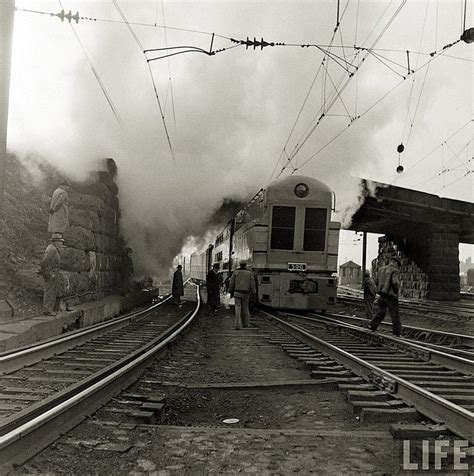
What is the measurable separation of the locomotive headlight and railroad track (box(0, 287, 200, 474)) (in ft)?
21.9

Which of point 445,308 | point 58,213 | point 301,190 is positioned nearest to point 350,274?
point 445,308

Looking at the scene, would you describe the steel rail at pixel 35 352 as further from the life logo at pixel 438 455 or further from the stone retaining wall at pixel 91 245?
the life logo at pixel 438 455

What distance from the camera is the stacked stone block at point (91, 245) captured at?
12.2 metres

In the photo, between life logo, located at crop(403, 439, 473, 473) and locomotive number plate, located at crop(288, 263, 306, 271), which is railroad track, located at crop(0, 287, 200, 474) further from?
locomotive number plate, located at crop(288, 263, 306, 271)

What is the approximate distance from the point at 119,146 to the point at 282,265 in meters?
8.71

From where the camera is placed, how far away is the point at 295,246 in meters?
14.8

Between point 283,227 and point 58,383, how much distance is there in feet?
32.8

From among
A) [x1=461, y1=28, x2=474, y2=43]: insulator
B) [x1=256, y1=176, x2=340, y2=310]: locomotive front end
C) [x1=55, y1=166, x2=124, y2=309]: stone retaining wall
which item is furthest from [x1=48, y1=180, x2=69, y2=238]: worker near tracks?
[x1=461, y1=28, x2=474, y2=43]: insulator

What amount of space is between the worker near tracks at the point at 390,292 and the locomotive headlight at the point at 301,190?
4941mm

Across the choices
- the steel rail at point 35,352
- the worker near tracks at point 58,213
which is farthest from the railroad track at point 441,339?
the worker near tracks at point 58,213

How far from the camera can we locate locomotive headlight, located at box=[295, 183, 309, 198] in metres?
14.8

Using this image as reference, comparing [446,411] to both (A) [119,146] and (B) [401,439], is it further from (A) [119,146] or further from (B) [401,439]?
(A) [119,146]

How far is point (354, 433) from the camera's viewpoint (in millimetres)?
4059

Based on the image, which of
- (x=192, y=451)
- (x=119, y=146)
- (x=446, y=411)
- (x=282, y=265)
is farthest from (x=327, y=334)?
(x=119, y=146)
